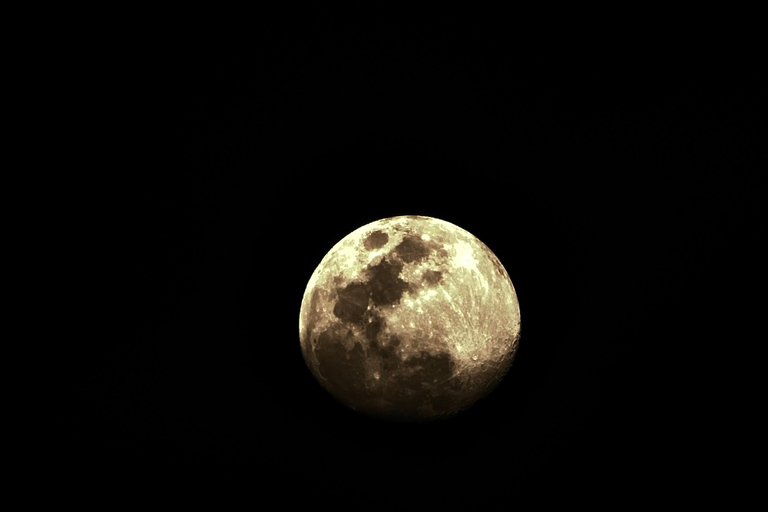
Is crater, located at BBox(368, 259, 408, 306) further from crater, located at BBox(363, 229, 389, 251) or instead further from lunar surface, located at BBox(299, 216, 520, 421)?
crater, located at BBox(363, 229, 389, 251)

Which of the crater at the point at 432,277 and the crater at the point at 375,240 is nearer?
the crater at the point at 432,277

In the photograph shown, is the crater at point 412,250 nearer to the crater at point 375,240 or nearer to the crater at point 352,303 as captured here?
the crater at point 375,240

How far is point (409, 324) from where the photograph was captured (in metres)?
2.14

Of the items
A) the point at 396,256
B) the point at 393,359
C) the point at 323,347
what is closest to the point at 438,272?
the point at 396,256

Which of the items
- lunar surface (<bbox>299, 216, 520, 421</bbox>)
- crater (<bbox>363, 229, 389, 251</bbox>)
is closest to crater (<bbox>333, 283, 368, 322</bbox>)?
lunar surface (<bbox>299, 216, 520, 421</bbox>)

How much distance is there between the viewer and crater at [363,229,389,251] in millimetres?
2334

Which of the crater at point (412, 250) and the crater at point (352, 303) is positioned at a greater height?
the crater at point (412, 250)

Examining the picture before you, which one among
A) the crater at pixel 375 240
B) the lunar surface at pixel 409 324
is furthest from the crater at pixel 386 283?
the crater at pixel 375 240

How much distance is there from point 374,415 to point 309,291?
2.28 feet

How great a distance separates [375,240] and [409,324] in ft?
1.54

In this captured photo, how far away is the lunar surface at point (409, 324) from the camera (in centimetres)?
215

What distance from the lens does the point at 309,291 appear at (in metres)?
2.47

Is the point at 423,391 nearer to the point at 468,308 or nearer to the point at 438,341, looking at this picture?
the point at 438,341

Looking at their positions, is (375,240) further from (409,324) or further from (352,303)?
(409,324)
